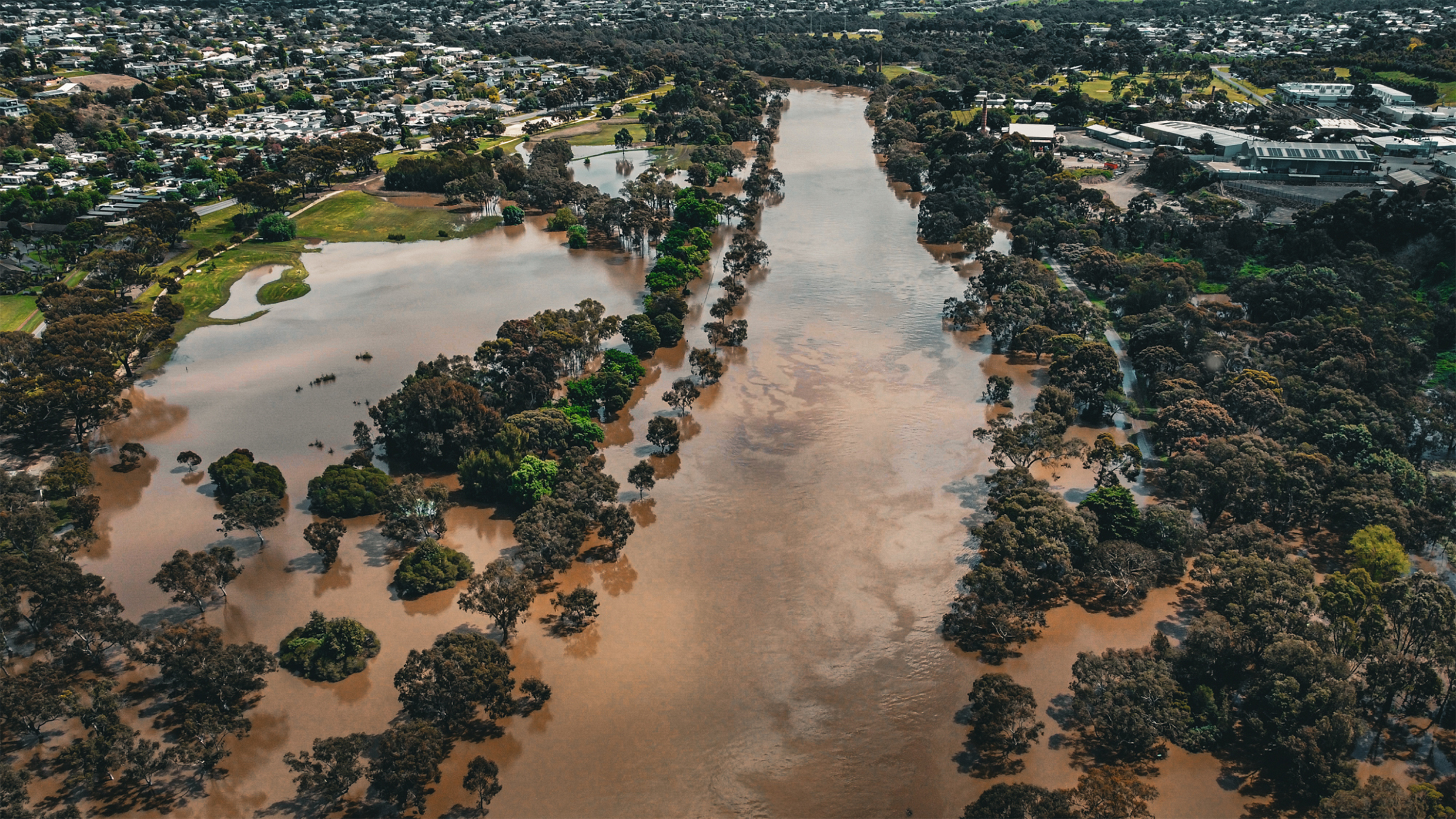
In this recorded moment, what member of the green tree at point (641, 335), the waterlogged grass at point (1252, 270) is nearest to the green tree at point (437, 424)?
the green tree at point (641, 335)

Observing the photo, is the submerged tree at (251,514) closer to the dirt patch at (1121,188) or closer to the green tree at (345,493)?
the green tree at (345,493)

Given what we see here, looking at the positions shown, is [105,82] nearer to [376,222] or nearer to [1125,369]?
[376,222]

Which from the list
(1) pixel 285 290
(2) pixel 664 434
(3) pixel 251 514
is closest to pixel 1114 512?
(2) pixel 664 434

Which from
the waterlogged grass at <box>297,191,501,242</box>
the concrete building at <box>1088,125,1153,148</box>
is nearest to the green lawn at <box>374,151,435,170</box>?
the waterlogged grass at <box>297,191,501,242</box>

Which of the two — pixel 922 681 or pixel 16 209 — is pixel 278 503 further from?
pixel 16 209

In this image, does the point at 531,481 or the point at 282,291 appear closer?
the point at 531,481

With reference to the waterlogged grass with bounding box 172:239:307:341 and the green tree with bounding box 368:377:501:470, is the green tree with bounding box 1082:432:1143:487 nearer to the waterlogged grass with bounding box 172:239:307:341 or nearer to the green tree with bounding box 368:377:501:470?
the green tree with bounding box 368:377:501:470

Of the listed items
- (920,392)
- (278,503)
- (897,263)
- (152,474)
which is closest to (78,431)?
(152,474)
